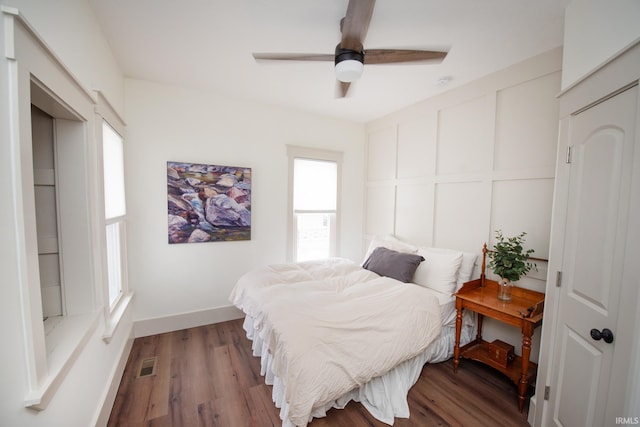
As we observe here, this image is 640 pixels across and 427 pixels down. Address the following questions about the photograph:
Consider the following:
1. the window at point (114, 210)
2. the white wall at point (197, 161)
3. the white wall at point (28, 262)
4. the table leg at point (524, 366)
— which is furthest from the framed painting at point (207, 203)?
the table leg at point (524, 366)

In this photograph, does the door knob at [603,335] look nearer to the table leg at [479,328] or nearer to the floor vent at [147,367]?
the table leg at [479,328]

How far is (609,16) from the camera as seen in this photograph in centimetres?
129

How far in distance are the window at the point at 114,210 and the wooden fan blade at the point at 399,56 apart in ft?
7.00

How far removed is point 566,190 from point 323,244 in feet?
9.68

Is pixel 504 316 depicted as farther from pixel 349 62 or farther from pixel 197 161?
pixel 197 161

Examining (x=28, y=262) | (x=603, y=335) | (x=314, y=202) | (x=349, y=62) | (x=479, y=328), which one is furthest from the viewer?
(x=314, y=202)

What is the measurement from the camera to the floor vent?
7.41 ft

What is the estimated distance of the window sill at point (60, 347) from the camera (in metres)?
0.95

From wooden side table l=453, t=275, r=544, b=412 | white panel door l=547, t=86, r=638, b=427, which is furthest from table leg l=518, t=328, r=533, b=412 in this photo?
white panel door l=547, t=86, r=638, b=427

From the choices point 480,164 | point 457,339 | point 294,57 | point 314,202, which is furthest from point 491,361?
point 294,57

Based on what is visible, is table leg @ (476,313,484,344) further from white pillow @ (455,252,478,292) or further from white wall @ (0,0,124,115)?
white wall @ (0,0,124,115)

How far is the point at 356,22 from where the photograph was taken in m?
1.40

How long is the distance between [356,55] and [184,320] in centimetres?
334

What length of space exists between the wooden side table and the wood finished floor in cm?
18
